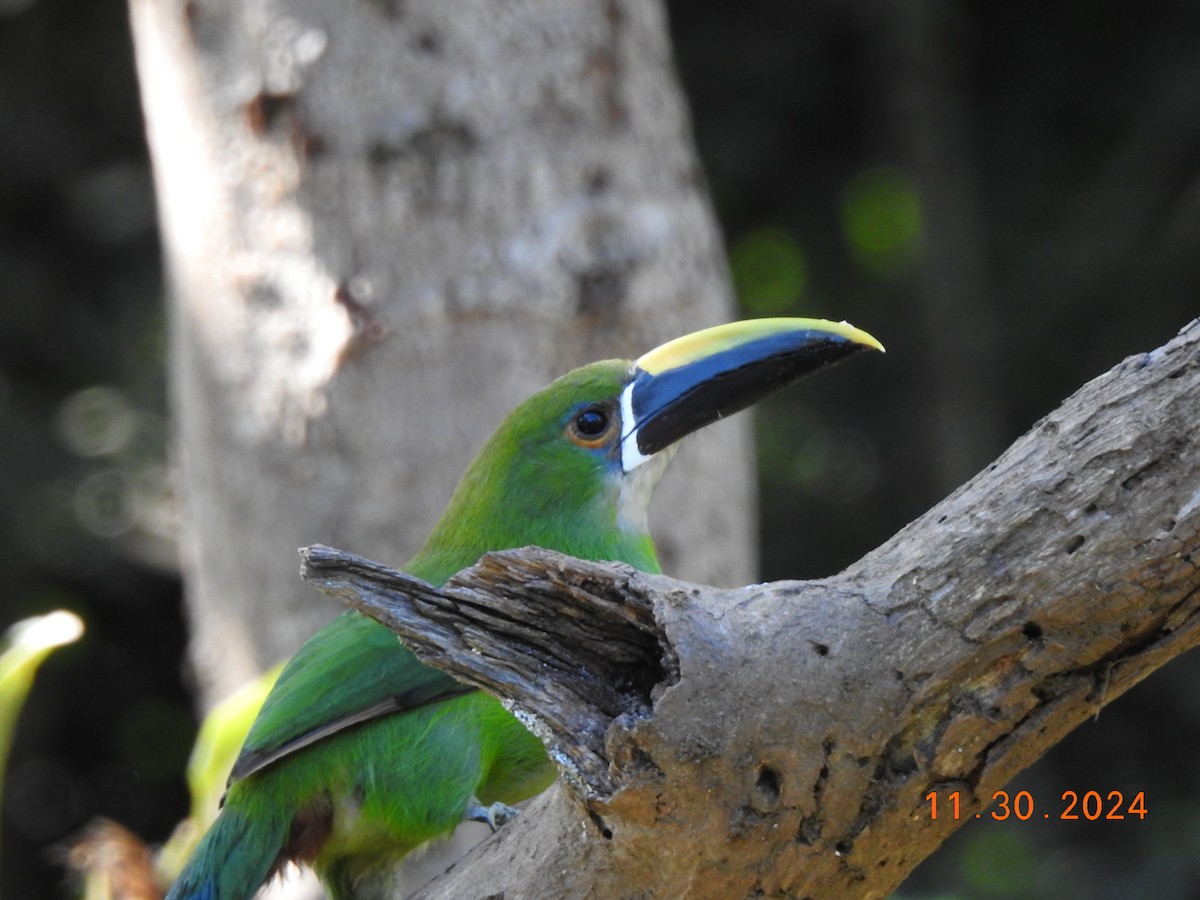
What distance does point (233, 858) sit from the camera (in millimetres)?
2748

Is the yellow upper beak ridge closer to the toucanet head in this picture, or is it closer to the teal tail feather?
the toucanet head

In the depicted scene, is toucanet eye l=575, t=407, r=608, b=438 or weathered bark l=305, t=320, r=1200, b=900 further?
toucanet eye l=575, t=407, r=608, b=438

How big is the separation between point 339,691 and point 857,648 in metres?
1.25

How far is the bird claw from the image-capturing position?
2.90 meters

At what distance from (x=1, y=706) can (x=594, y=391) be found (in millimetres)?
1307

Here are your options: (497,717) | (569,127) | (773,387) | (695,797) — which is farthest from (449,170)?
(695,797)

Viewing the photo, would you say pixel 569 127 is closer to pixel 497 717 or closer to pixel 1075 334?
pixel 497 717

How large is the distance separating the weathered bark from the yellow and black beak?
0.84 m

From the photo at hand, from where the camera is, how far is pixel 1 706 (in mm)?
2854

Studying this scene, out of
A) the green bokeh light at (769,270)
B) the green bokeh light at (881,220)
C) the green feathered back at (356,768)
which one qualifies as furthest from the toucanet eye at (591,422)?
the green bokeh light at (881,220)

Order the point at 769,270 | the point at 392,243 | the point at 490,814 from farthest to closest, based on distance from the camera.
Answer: the point at 769,270
the point at 392,243
the point at 490,814
